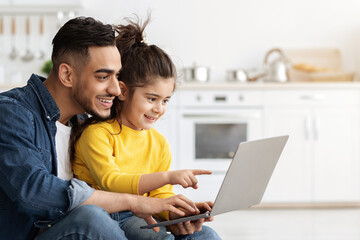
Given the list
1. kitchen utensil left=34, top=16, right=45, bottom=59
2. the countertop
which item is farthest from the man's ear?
kitchen utensil left=34, top=16, right=45, bottom=59

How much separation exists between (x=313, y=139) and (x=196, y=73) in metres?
1.10

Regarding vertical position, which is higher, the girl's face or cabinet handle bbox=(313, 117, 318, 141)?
the girl's face

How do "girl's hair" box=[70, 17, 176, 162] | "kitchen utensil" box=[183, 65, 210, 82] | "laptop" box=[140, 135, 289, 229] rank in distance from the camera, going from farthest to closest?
1. "kitchen utensil" box=[183, 65, 210, 82]
2. "girl's hair" box=[70, 17, 176, 162]
3. "laptop" box=[140, 135, 289, 229]

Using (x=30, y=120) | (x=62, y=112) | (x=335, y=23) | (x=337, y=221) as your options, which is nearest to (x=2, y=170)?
(x=30, y=120)

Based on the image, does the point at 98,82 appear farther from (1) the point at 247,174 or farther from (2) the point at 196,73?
(2) the point at 196,73

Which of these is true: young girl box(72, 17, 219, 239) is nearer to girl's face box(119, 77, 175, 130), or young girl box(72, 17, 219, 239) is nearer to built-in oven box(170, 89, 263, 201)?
girl's face box(119, 77, 175, 130)

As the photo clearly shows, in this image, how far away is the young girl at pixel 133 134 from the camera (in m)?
1.58

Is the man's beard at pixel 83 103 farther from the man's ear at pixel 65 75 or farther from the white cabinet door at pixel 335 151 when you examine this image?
the white cabinet door at pixel 335 151

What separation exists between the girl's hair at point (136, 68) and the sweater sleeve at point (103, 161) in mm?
63

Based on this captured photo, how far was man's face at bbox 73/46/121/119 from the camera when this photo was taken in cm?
157

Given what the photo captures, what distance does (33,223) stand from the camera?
1.50m

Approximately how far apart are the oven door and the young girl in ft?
8.55

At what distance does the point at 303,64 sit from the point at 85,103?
3.56 metres

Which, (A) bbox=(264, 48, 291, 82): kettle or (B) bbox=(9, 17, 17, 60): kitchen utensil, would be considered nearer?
(A) bbox=(264, 48, 291, 82): kettle
